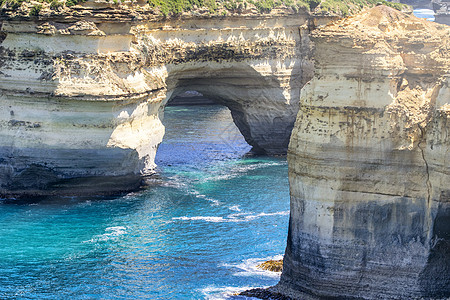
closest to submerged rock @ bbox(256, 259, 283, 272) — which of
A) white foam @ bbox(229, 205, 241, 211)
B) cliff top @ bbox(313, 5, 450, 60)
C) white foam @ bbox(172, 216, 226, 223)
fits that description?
white foam @ bbox(172, 216, 226, 223)

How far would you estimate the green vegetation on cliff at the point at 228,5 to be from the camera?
3816cm

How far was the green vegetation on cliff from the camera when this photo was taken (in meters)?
38.2

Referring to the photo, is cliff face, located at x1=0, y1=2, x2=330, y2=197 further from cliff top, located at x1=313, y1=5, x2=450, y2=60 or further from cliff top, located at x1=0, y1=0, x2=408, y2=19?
cliff top, located at x1=313, y1=5, x2=450, y2=60

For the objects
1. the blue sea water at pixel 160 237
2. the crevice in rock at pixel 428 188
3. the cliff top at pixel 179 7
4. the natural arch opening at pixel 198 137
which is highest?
the cliff top at pixel 179 7

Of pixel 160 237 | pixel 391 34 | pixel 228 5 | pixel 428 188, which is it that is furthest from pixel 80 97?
pixel 428 188

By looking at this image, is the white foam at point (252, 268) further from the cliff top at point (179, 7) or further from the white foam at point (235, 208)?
the cliff top at point (179, 7)

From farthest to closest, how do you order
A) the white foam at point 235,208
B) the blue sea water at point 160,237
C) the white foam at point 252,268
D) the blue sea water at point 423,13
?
the blue sea water at point 423,13, the white foam at point 235,208, the white foam at point 252,268, the blue sea water at point 160,237

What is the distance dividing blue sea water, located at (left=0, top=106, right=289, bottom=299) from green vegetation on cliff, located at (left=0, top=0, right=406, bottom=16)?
7729 mm

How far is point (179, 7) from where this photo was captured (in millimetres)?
43031

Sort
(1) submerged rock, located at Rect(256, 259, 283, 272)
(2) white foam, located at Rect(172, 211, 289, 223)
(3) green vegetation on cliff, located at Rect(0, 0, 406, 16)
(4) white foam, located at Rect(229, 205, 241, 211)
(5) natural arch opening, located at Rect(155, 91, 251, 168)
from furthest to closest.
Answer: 1. (5) natural arch opening, located at Rect(155, 91, 251, 168)
2. (3) green vegetation on cliff, located at Rect(0, 0, 406, 16)
3. (4) white foam, located at Rect(229, 205, 241, 211)
4. (2) white foam, located at Rect(172, 211, 289, 223)
5. (1) submerged rock, located at Rect(256, 259, 283, 272)

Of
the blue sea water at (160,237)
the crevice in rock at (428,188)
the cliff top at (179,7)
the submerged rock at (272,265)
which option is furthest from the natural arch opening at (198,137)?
the crevice in rock at (428,188)

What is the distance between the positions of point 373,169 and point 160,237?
1226 cm

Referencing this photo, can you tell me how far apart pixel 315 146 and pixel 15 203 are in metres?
18.6

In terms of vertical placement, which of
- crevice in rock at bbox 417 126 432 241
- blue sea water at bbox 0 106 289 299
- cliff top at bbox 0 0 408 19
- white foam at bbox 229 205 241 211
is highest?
cliff top at bbox 0 0 408 19
